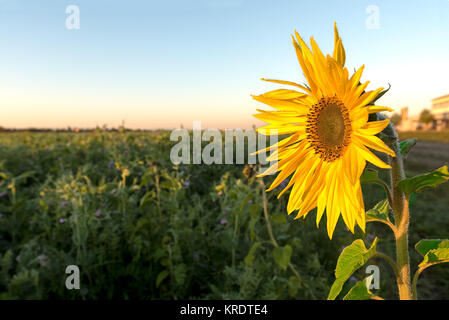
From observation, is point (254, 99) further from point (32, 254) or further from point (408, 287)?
point (32, 254)

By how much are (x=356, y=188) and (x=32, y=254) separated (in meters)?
2.55

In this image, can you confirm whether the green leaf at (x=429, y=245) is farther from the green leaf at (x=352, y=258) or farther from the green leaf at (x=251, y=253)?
the green leaf at (x=251, y=253)

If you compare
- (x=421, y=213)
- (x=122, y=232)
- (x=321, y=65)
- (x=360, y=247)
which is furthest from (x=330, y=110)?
(x=421, y=213)

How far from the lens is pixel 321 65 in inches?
26.1

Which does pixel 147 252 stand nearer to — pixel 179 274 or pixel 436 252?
pixel 179 274

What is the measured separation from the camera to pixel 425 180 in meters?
0.52

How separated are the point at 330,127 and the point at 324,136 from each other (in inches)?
1.3

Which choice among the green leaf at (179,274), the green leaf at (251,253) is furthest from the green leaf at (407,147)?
the green leaf at (179,274)

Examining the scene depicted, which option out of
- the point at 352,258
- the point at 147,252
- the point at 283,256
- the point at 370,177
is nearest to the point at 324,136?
the point at 370,177

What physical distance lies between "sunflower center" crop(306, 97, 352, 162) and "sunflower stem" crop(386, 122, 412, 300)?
0.14 m

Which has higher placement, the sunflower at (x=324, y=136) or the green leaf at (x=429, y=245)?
the sunflower at (x=324, y=136)

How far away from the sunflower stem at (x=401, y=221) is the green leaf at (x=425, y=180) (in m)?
0.03

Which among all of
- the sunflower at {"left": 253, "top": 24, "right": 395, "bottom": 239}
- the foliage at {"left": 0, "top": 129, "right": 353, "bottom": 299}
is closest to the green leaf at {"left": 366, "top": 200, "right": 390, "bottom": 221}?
the sunflower at {"left": 253, "top": 24, "right": 395, "bottom": 239}

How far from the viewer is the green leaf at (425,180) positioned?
509 mm
